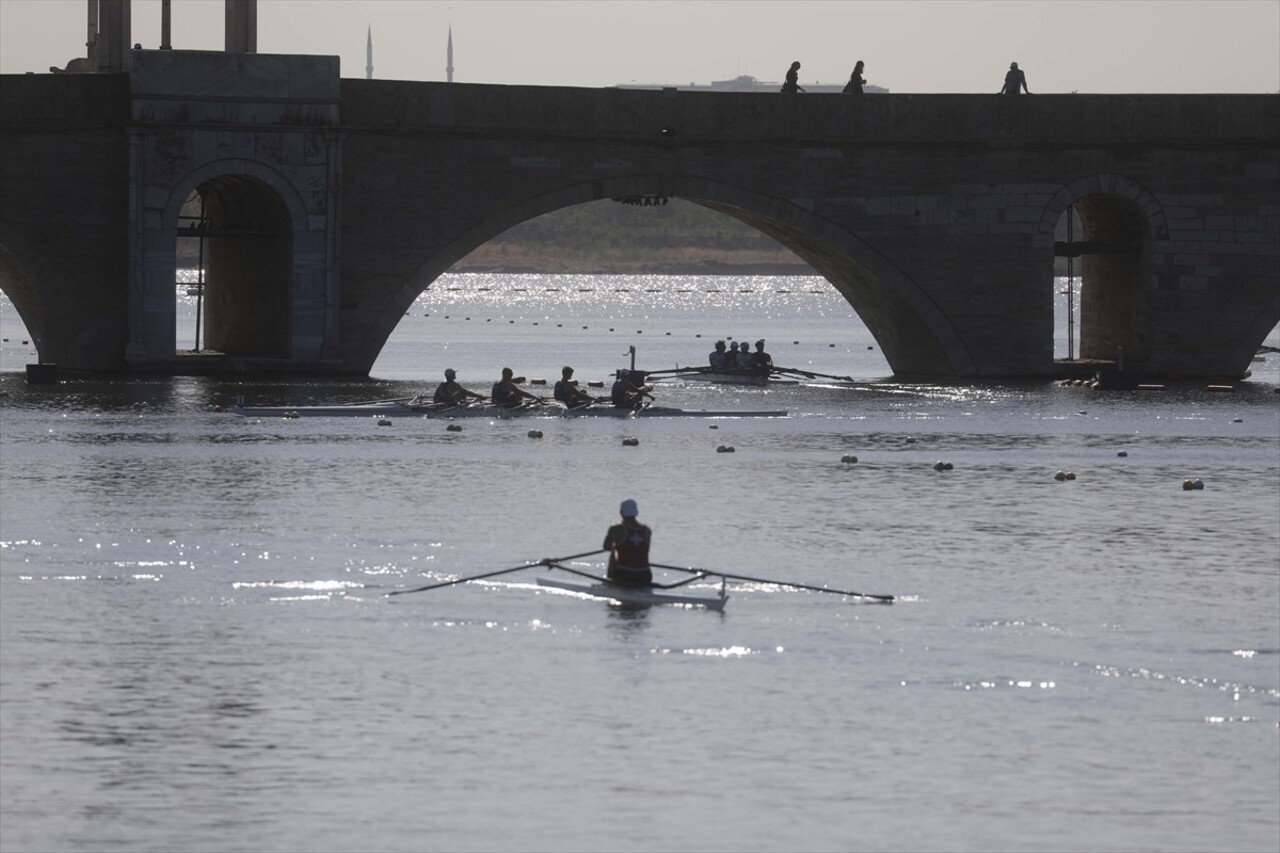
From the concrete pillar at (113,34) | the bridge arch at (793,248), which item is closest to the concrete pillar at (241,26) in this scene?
the concrete pillar at (113,34)

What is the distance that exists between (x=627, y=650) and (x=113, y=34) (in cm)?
3775

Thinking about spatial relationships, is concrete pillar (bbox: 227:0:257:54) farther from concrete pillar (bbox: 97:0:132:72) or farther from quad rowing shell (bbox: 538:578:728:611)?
quad rowing shell (bbox: 538:578:728:611)

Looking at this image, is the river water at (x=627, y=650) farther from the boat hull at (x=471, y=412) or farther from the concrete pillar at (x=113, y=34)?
the concrete pillar at (x=113, y=34)

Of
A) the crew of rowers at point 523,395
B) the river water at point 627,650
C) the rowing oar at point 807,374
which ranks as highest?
the rowing oar at point 807,374

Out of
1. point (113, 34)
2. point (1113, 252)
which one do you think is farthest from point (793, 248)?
point (113, 34)

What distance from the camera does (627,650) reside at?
70.3 feet

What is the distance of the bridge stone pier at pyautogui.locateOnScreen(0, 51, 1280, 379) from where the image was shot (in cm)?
5009

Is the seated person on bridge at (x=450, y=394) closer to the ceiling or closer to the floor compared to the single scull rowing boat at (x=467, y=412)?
closer to the ceiling

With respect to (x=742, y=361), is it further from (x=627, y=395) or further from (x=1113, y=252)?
(x=627, y=395)

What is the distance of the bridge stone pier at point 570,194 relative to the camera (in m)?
50.1

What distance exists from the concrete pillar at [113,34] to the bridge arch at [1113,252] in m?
22.0

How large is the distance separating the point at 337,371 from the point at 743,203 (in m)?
10.0

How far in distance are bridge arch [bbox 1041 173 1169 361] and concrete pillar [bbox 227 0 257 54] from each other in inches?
743

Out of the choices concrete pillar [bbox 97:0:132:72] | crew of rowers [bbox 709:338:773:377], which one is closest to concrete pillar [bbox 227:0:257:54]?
concrete pillar [bbox 97:0:132:72]
